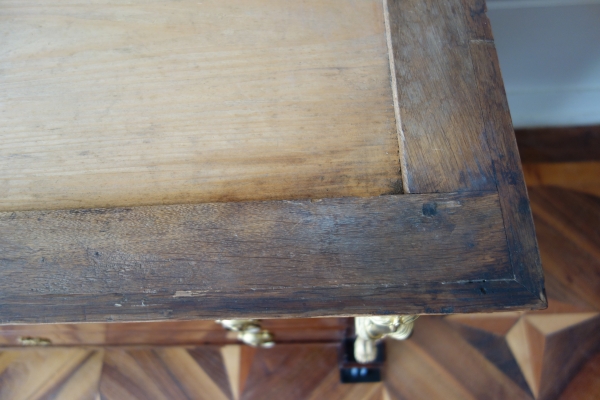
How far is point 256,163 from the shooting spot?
344mm

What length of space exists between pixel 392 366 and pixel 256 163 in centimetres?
51

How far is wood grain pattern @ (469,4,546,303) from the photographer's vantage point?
0.97 feet

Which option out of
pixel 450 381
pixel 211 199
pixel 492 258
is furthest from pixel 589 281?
pixel 211 199

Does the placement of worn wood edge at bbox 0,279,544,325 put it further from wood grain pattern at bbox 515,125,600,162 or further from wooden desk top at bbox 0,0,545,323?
wood grain pattern at bbox 515,125,600,162

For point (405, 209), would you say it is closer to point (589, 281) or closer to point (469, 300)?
point (469, 300)

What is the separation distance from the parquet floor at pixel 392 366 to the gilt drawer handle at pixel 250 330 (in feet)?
0.29

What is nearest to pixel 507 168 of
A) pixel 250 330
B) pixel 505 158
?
pixel 505 158

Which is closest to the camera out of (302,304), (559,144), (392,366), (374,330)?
(302,304)

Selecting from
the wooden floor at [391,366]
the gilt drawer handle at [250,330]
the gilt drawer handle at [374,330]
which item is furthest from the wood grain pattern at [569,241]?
the gilt drawer handle at [250,330]

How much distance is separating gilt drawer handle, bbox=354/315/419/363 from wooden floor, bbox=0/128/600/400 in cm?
7

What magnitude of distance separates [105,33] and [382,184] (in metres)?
0.26

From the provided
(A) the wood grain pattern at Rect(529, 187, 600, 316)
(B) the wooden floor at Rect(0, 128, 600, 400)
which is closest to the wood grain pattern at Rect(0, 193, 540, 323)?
(B) the wooden floor at Rect(0, 128, 600, 400)

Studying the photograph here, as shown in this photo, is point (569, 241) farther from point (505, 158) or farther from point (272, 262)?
point (272, 262)

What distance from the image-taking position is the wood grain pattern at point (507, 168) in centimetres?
29
